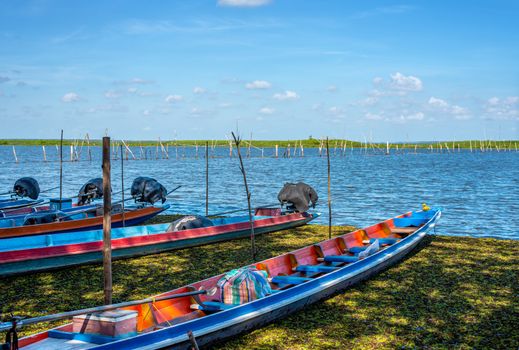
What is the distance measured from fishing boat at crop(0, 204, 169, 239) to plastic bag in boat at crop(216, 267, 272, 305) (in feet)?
24.7

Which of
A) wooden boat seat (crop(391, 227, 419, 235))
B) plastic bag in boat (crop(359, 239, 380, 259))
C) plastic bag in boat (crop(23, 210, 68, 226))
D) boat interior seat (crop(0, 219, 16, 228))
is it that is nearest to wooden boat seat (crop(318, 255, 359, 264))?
plastic bag in boat (crop(359, 239, 380, 259))

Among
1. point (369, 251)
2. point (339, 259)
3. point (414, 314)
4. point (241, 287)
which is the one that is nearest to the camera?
point (241, 287)

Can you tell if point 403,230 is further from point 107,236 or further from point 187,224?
point 107,236

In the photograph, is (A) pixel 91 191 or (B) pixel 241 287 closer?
(B) pixel 241 287

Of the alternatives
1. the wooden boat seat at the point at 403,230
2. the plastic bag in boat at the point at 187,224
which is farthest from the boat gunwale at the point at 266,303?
the plastic bag in boat at the point at 187,224

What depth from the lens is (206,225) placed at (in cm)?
1612

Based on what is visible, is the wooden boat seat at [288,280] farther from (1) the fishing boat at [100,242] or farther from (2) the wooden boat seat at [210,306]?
(1) the fishing boat at [100,242]

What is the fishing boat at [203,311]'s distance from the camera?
6.46 m

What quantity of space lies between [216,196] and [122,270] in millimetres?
25628

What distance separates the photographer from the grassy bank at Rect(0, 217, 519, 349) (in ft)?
26.8

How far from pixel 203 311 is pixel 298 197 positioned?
11364mm

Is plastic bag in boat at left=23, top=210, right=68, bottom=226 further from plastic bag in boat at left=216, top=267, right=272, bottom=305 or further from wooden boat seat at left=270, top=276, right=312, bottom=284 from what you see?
plastic bag in boat at left=216, top=267, right=272, bottom=305

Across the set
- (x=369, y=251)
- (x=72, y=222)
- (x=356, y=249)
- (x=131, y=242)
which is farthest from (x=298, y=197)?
(x=72, y=222)

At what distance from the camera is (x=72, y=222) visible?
53.9 ft
